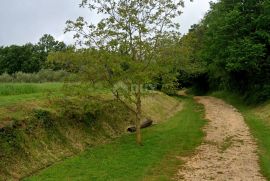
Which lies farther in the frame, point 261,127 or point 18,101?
point 261,127

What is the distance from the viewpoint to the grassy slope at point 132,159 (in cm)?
1848

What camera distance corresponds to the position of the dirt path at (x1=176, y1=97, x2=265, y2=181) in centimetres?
1852

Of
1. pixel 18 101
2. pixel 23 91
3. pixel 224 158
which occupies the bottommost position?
pixel 224 158

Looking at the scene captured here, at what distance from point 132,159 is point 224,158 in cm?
495

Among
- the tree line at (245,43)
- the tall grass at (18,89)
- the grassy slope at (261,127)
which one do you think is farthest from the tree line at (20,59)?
the tall grass at (18,89)

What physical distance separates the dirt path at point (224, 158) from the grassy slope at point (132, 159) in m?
0.81

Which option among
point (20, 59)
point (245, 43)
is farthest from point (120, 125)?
point (20, 59)

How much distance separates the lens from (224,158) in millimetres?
22219

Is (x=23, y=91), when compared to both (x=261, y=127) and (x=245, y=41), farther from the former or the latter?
(x=245, y=41)

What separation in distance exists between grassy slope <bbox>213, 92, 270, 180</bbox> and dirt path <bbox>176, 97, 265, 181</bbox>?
0.37m

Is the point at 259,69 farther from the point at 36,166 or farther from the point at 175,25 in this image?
the point at 36,166

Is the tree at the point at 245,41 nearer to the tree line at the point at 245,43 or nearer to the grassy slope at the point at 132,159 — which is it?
the tree line at the point at 245,43

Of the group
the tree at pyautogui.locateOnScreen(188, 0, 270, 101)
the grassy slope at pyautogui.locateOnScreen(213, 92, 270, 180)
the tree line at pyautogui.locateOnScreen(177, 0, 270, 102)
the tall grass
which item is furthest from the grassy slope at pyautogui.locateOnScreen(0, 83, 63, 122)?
the tree at pyautogui.locateOnScreen(188, 0, 270, 101)

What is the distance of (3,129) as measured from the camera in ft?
66.6
